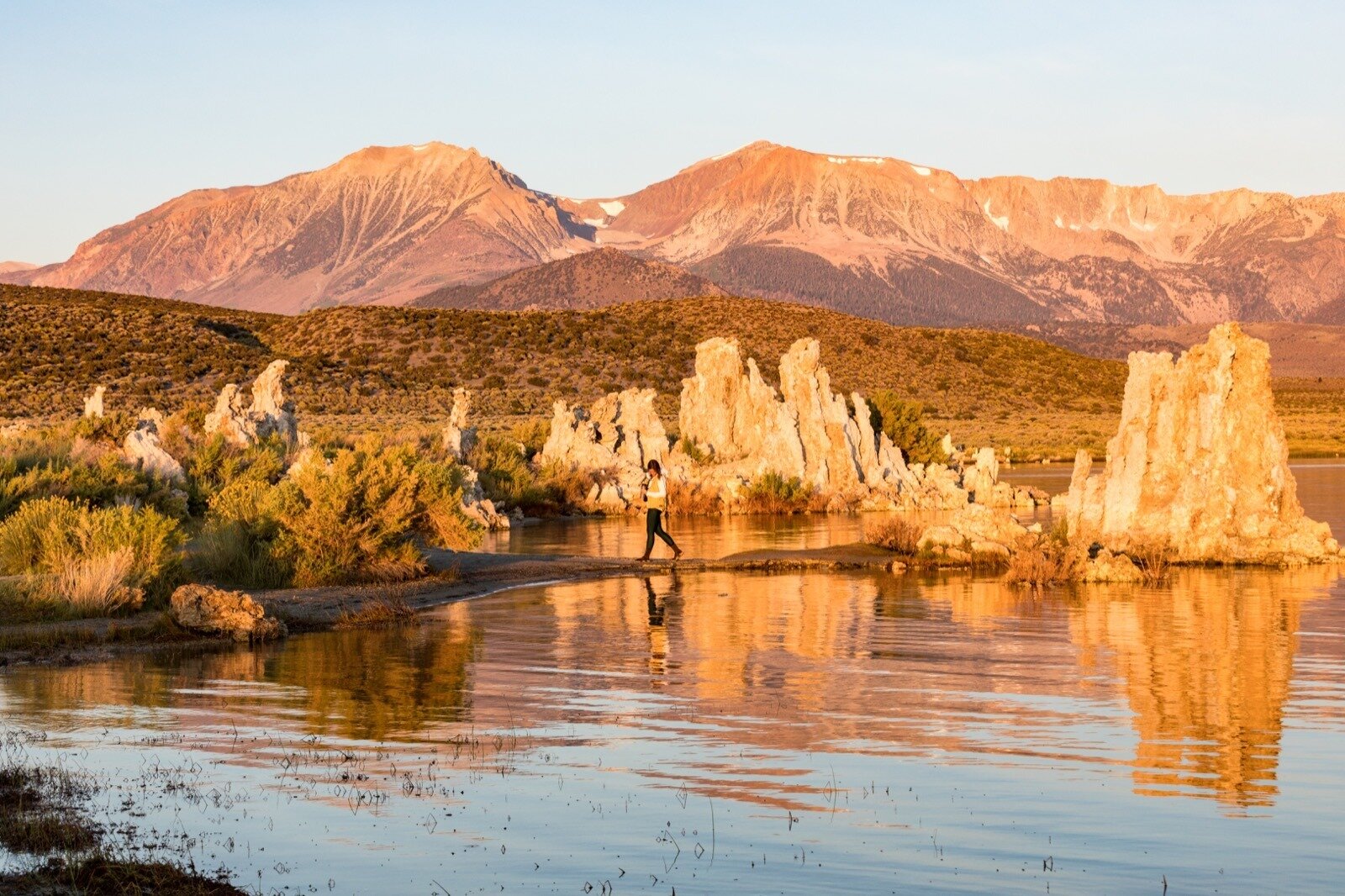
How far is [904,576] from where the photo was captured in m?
23.0

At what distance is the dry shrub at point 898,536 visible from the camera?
83.3ft

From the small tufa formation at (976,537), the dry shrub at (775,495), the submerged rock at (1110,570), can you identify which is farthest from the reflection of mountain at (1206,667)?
the dry shrub at (775,495)

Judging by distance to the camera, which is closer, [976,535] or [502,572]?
[502,572]

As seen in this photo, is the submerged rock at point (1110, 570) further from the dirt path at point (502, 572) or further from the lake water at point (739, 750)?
the dirt path at point (502, 572)

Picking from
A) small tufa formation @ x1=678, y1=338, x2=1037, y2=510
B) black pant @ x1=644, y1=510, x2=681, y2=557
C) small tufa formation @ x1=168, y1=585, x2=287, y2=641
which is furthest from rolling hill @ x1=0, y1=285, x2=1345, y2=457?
small tufa formation @ x1=168, y1=585, x2=287, y2=641

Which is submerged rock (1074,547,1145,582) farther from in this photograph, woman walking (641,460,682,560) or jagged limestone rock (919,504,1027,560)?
woman walking (641,460,682,560)

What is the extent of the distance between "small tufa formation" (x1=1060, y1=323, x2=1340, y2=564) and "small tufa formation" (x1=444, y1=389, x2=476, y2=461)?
17.7 metres

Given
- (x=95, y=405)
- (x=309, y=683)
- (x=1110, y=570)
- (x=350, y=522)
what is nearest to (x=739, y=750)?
(x=309, y=683)

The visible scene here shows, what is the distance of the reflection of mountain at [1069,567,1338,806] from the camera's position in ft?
34.5

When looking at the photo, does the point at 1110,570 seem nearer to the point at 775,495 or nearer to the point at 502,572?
the point at 502,572

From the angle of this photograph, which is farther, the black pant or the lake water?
the black pant

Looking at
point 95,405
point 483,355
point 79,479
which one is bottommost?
point 79,479

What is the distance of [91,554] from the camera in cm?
1836

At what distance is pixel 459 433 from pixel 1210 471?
772 inches
